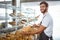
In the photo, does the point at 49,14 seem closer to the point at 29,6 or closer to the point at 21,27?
the point at 29,6

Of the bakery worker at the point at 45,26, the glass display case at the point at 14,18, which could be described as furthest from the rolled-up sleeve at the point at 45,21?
the glass display case at the point at 14,18

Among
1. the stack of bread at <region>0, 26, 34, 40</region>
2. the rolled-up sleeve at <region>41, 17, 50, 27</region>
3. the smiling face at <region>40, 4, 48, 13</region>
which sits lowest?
the stack of bread at <region>0, 26, 34, 40</region>

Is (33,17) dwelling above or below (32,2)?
below

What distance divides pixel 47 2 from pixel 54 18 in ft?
0.68

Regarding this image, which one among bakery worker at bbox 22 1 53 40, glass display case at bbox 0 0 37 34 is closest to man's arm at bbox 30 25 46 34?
bakery worker at bbox 22 1 53 40

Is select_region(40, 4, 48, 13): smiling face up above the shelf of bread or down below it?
above

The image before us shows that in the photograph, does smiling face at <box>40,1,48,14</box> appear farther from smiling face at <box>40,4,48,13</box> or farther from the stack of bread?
the stack of bread

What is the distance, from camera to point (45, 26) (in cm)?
152

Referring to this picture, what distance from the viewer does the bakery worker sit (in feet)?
4.99

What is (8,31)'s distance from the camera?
1527 mm

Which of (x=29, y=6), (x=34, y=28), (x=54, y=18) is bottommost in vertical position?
(x=34, y=28)

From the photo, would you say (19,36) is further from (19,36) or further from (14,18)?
(14,18)

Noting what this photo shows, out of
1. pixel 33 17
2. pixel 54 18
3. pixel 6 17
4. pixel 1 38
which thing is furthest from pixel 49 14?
pixel 1 38

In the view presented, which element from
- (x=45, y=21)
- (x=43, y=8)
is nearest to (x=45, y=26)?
(x=45, y=21)
